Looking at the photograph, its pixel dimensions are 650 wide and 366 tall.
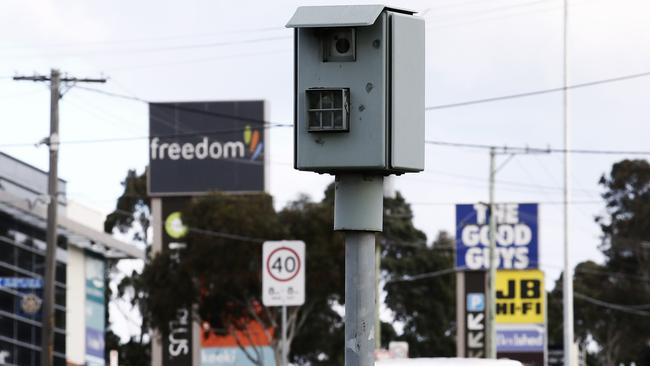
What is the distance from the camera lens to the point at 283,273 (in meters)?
21.0

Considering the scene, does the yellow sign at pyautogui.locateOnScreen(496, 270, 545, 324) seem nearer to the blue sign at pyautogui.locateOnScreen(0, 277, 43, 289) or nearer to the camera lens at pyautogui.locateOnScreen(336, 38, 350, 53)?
the blue sign at pyautogui.locateOnScreen(0, 277, 43, 289)

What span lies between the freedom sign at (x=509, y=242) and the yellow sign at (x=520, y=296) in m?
0.68

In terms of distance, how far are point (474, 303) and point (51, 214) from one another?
27926 mm

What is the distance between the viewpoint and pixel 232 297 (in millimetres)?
54938

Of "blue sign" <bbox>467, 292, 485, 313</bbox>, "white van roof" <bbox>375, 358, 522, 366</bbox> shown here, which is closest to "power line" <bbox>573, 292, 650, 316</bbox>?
"blue sign" <bbox>467, 292, 485, 313</bbox>

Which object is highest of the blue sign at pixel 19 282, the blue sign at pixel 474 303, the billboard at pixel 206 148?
the billboard at pixel 206 148

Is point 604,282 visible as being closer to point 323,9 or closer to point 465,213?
point 465,213

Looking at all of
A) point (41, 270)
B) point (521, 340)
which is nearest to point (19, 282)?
point (41, 270)

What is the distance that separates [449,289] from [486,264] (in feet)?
75.4

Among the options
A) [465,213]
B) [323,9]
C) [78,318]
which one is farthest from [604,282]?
[323,9]

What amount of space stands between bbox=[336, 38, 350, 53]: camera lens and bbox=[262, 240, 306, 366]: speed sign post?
14514mm

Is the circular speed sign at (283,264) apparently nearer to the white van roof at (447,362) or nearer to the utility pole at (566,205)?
the white van roof at (447,362)

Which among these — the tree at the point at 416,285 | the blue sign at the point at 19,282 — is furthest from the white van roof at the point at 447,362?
the tree at the point at 416,285

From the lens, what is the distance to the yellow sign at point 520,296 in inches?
2438
